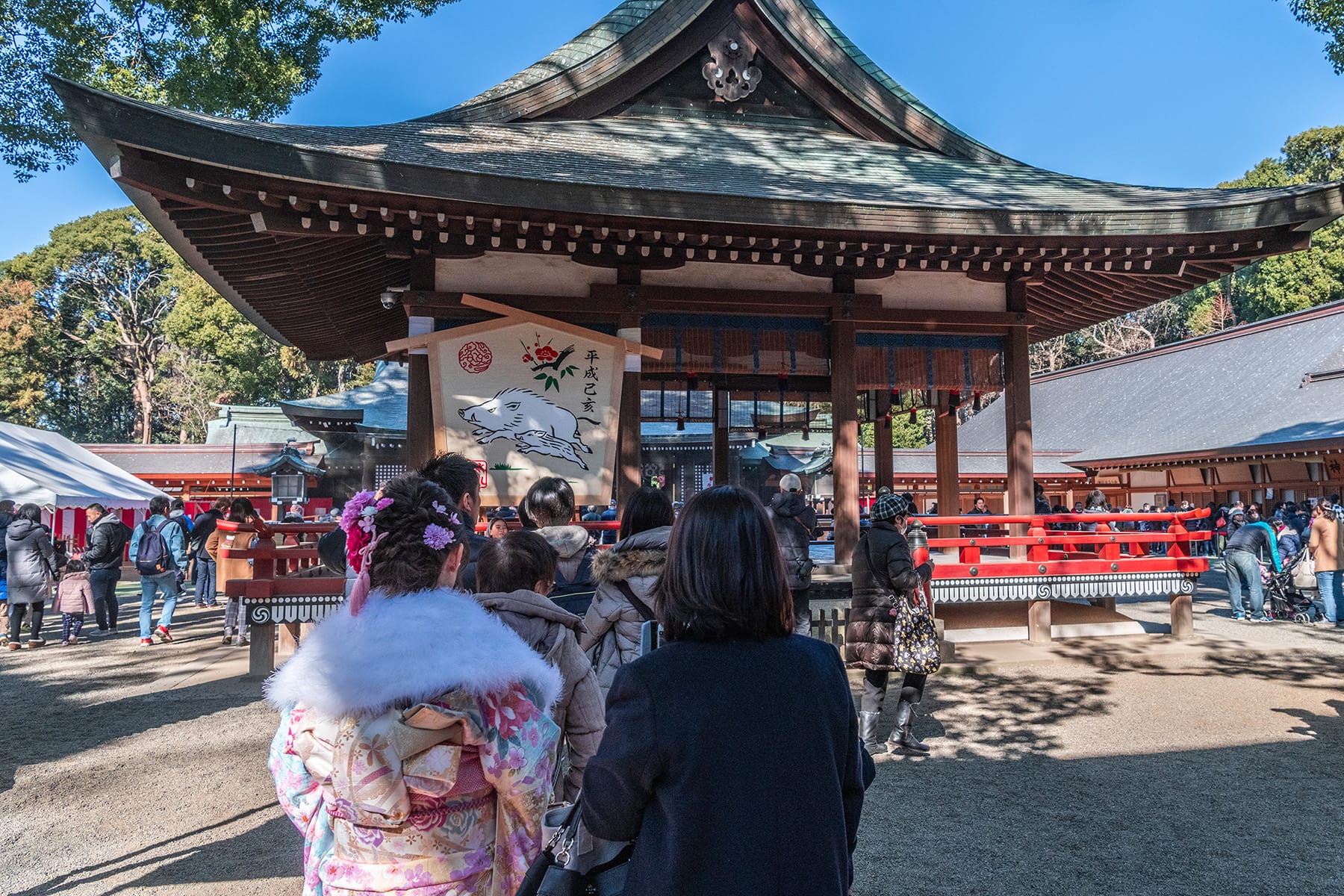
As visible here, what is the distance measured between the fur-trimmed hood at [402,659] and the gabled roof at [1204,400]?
19.0 meters

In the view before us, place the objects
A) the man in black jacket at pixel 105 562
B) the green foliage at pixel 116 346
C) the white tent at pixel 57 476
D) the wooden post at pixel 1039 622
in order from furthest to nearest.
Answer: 1. the green foliage at pixel 116 346
2. the white tent at pixel 57 476
3. the man in black jacket at pixel 105 562
4. the wooden post at pixel 1039 622

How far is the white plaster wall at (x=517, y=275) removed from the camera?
24.2ft

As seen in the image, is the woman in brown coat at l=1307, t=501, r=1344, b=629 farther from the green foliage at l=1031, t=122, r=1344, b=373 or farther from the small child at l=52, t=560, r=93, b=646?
the green foliage at l=1031, t=122, r=1344, b=373

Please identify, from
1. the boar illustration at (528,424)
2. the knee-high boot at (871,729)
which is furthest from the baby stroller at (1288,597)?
the boar illustration at (528,424)

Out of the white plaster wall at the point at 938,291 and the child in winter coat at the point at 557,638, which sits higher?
the white plaster wall at the point at 938,291

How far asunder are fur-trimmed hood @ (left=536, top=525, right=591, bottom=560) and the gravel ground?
177 centimetres

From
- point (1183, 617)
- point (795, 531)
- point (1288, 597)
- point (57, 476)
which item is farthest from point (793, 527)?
point (57, 476)

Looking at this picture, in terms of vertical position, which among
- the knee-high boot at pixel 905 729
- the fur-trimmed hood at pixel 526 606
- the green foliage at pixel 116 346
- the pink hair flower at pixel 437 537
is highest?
the green foliage at pixel 116 346

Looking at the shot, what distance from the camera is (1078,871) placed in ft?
11.7

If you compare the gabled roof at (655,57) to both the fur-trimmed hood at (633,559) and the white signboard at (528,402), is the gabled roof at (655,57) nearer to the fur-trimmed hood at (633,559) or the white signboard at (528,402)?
the white signboard at (528,402)

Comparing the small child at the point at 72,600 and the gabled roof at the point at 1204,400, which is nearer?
the small child at the point at 72,600

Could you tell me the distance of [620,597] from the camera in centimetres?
307

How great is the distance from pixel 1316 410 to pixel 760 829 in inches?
886

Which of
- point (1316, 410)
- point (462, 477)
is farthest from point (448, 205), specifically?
point (1316, 410)
